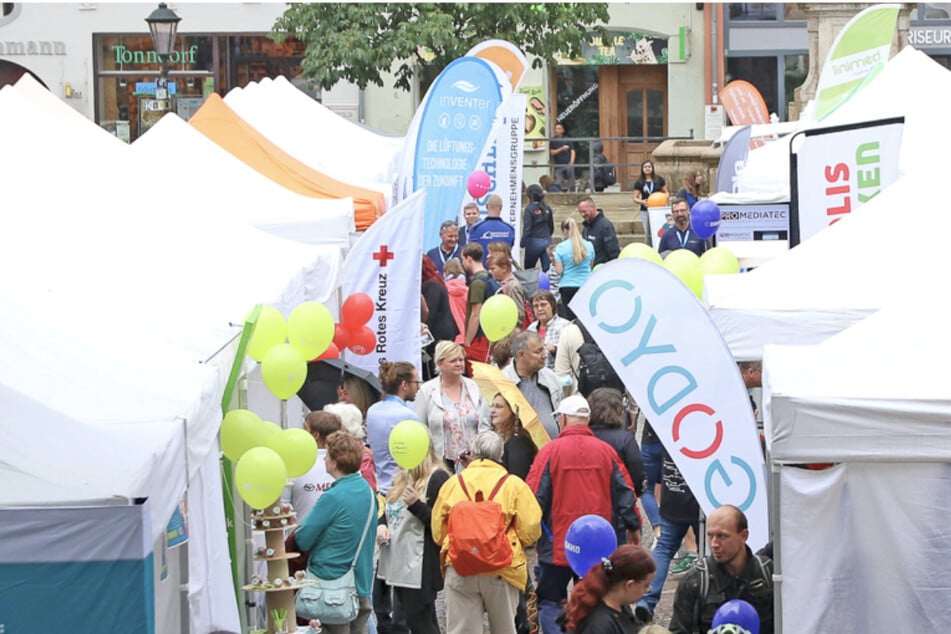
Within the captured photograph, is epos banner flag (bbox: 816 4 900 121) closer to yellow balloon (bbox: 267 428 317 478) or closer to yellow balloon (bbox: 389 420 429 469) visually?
→ yellow balloon (bbox: 389 420 429 469)

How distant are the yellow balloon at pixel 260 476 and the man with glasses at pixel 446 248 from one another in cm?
856

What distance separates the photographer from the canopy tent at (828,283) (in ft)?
26.8

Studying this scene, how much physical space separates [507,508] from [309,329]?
1626 mm

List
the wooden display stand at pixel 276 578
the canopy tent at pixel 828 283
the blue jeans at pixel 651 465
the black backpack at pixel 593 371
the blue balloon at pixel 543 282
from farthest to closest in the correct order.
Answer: the blue balloon at pixel 543 282 < the black backpack at pixel 593 371 < the blue jeans at pixel 651 465 < the canopy tent at pixel 828 283 < the wooden display stand at pixel 276 578

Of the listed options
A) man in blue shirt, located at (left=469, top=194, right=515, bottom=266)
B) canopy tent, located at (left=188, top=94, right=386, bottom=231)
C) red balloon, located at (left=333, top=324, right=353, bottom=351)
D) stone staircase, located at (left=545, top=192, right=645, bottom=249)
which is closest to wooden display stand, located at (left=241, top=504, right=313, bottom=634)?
red balloon, located at (left=333, top=324, right=353, bottom=351)

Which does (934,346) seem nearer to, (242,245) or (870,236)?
(870,236)

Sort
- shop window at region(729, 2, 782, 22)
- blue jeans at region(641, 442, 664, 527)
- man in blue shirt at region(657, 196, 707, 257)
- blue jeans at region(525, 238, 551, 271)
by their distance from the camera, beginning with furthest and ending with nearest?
1. shop window at region(729, 2, 782, 22)
2. blue jeans at region(525, 238, 551, 271)
3. man in blue shirt at region(657, 196, 707, 257)
4. blue jeans at region(641, 442, 664, 527)

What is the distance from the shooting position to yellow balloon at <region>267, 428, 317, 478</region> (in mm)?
7219

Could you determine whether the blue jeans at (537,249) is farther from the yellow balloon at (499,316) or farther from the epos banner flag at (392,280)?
the yellow balloon at (499,316)

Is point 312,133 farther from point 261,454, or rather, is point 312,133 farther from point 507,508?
point 261,454

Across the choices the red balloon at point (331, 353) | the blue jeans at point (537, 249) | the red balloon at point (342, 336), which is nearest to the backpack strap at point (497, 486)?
the red balloon at point (331, 353)

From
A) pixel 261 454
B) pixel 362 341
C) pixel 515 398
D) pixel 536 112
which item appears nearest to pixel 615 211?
pixel 536 112

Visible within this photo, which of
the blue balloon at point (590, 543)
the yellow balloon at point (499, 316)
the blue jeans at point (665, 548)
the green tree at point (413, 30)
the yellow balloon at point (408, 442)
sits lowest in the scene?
the blue jeans at point (665, 548)

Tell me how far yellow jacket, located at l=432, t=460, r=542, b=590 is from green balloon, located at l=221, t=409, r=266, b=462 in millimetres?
1223
